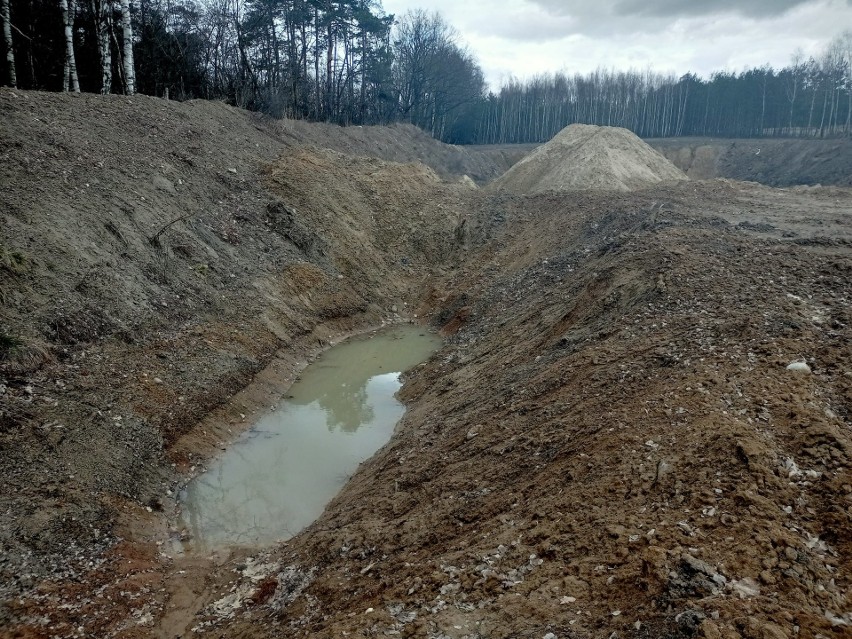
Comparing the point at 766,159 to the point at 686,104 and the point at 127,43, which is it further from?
the point at 127,43

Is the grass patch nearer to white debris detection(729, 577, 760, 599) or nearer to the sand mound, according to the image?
white debris detection(729, 577, 760, 599)

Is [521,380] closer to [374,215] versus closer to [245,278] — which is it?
[245,278]

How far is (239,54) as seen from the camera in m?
29.6

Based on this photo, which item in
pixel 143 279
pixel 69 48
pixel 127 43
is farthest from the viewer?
pixel 127 43

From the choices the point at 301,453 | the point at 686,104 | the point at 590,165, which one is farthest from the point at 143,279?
the point at 686,104

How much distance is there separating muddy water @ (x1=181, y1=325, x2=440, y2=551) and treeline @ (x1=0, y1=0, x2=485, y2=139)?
34.5 ft

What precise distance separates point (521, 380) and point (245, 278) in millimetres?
7978

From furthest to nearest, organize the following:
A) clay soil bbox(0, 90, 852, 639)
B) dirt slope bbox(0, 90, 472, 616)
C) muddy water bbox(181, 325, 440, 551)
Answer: muddy water bbox(181, 325, 440, 551)
dirt slope bbox(0, 90, 472, 616)
clay soil bbox(0, 90, 852, 639)

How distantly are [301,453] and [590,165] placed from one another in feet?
73.0

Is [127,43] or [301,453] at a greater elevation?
[127,43]

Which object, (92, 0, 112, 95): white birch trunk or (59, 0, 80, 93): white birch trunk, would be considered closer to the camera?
(59, 0, 80, 93): white birch trunk

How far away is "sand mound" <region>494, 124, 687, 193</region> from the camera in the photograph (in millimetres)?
26609

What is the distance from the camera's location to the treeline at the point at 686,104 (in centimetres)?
4700

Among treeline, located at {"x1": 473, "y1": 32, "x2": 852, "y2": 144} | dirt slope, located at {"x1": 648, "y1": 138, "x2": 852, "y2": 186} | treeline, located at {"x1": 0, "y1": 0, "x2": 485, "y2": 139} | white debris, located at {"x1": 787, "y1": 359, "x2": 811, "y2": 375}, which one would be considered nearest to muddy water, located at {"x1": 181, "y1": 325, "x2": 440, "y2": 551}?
white debris, located at {"x1": 787, "y1": 359, "x2": 811, "y2": 375}
